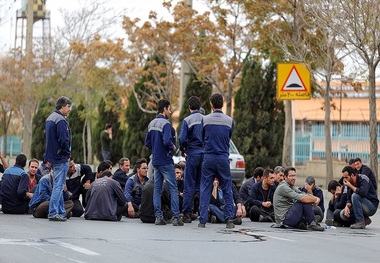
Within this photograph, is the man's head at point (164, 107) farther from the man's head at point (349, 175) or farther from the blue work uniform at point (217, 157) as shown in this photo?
the man's head at point (349, 175)

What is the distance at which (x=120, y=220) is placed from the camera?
2027 centimetres

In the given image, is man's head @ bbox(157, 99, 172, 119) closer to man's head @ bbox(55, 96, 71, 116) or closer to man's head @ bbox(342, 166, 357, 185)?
man's head @ bbox(55, 96, 71, 116)

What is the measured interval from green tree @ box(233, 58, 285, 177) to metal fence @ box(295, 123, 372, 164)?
1340mm

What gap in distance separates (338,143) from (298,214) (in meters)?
21.3

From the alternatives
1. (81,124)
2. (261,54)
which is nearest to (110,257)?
(261,54)

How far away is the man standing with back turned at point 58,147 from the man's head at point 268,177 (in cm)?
427

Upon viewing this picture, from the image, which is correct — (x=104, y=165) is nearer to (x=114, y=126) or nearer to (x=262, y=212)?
(x=262, y=212)

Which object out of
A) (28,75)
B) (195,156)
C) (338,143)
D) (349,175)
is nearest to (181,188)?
(195,156)

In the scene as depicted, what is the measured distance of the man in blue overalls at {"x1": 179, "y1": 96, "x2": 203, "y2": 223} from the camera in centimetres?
1891

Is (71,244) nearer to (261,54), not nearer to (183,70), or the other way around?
(261,54)

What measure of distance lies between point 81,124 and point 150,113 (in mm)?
11441

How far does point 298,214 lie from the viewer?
1884 centimetres

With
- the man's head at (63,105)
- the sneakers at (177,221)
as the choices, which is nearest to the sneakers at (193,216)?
the sneakers at (177,221)

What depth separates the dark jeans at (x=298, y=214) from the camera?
61.8ft
